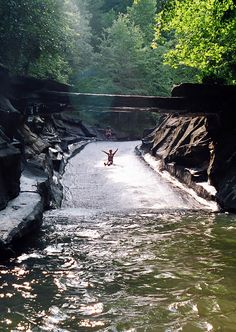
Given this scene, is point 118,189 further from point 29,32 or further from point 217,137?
point 29,32

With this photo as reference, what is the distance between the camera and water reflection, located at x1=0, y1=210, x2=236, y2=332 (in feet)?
19.6

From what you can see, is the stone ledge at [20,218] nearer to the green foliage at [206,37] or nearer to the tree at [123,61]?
the green foliage at [206,37]

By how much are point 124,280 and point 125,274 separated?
0.98ft

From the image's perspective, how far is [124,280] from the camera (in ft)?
25.0

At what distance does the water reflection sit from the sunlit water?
0.05 feet

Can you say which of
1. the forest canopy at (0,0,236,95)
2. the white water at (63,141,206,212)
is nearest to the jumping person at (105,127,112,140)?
the forest canopy at (0,0,236,95)

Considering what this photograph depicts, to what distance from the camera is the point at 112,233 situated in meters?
10.9

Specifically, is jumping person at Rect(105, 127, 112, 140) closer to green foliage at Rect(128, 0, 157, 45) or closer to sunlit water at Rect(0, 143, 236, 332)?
green foliage at Rect(128, 0, 157, 45)

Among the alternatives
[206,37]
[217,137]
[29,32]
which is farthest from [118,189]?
[29,32]

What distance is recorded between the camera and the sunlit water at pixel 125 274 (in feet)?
19.7

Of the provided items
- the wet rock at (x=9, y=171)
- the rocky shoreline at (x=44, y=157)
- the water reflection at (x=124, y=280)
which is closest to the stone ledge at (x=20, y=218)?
the rocky shoreline at (x=44, y=157)

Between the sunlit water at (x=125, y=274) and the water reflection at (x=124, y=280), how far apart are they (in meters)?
0.02

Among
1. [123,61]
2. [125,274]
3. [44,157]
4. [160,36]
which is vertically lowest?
[125,274]

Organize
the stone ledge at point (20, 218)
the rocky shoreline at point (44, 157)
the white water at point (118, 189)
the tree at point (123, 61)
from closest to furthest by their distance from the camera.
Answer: the stone ledge at point (20, 218), the rocky shoreline at point (44, 157), the white water at point (118, 189), the tree at point (123, 61)
